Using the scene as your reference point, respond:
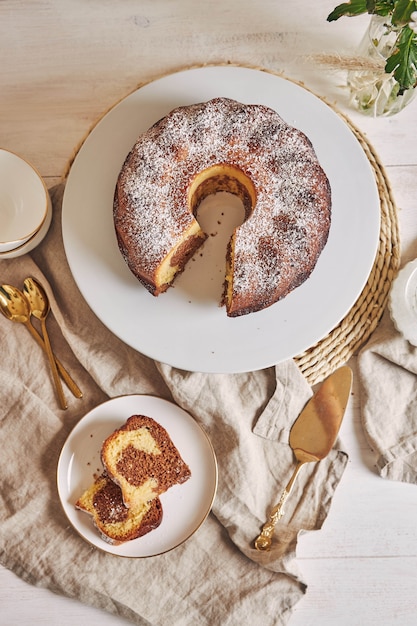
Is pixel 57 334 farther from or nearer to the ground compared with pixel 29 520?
farther from the ground

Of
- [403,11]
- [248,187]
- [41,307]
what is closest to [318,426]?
[248,187]

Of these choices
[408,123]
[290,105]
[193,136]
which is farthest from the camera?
[408,123]

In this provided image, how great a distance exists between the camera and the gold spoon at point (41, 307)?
2.38 metres

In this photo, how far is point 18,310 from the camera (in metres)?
2.38

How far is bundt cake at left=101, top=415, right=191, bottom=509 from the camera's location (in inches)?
90.0

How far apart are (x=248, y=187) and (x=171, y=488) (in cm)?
114

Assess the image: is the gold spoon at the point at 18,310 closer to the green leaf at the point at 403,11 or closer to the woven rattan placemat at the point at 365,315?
the woven rattan placemat at the point at 365,315

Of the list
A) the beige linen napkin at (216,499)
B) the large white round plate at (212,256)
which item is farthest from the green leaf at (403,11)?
the beige linen napkin at (216,499)

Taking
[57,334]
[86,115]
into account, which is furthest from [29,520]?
[86,115]

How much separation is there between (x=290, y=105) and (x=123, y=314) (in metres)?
1.00

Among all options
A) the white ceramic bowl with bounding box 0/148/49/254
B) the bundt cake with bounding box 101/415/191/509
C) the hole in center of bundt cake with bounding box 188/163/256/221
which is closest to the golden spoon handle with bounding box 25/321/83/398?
the bundt cake with bounding box 101/415/191/509

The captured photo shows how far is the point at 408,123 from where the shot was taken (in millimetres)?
2529

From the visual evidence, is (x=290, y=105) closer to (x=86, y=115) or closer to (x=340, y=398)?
(x=86, y=115)

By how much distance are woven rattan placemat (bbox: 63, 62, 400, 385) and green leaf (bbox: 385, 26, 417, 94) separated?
42cm
